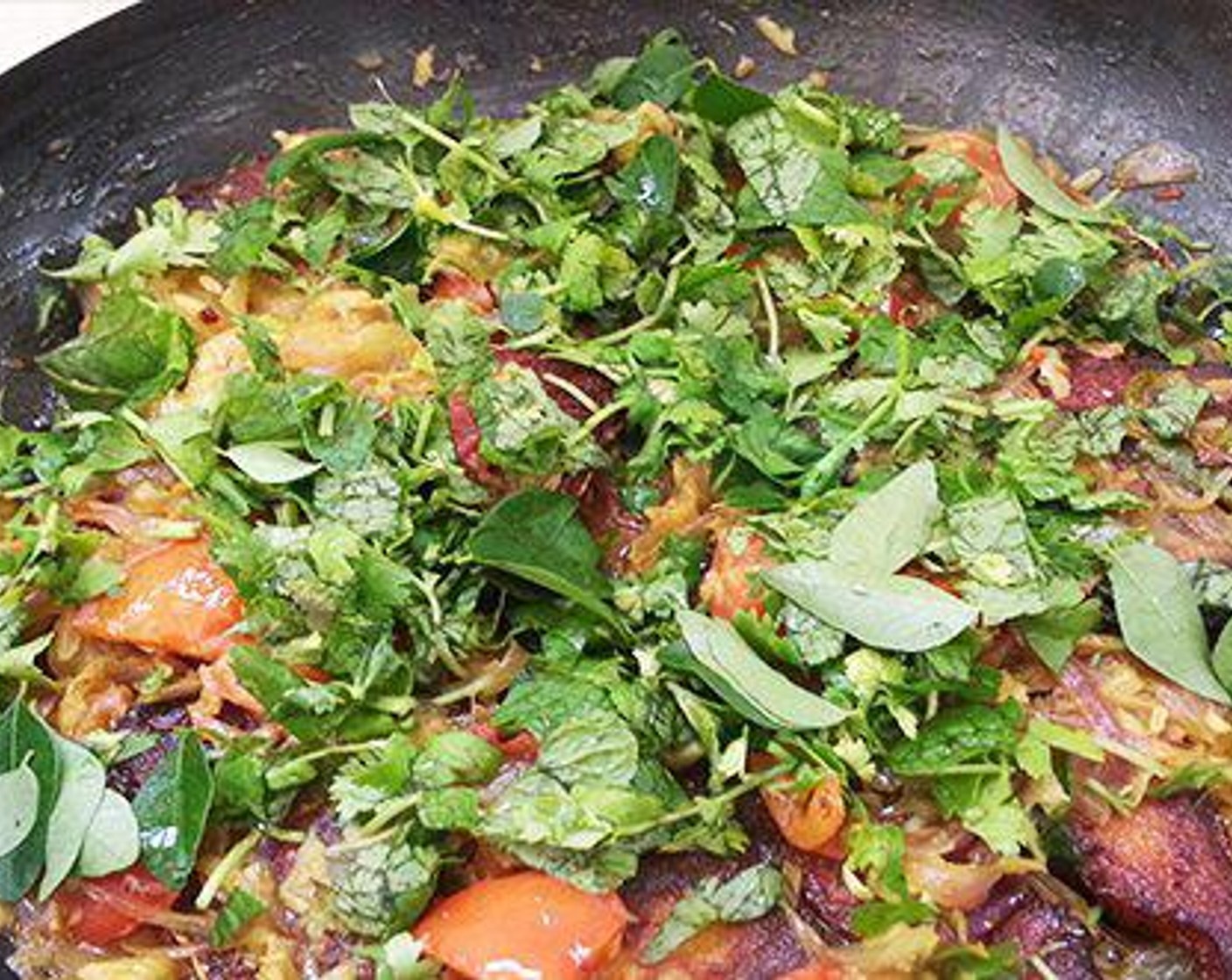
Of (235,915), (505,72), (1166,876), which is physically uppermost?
(505,72)

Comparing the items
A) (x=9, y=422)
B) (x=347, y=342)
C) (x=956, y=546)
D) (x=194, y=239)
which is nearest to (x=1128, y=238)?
(x=956, y=546)

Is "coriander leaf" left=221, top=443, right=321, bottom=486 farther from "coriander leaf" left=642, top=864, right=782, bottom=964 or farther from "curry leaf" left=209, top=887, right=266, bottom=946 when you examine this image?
"coriander leaf" left=642, top=864, right=782, bottom=964

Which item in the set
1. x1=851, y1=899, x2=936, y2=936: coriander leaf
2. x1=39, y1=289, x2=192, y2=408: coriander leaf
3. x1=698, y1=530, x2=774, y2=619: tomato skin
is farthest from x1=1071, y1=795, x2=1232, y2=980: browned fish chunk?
x1=39, y1=289, x2=192, y2=408: coriander leaf

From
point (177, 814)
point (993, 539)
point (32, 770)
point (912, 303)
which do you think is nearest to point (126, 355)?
point (32, 770)

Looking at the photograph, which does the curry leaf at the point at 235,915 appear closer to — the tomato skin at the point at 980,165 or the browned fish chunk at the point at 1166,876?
the browned fish chunk at the point at 1166,876

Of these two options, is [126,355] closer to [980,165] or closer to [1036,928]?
[980,165]
